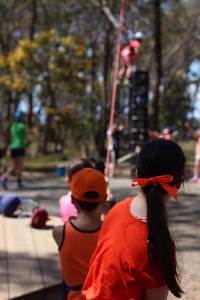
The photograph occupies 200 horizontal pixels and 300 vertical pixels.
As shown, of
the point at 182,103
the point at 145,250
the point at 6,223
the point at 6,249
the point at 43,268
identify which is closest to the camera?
the point at 145,250

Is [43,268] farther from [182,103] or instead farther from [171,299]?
[182,103]

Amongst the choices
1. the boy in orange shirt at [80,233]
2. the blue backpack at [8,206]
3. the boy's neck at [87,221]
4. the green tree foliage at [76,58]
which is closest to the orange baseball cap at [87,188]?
the boy in orange shirt at [80,233]

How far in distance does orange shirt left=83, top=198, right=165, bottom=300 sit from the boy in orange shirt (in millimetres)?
1042

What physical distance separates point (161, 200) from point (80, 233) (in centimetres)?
130

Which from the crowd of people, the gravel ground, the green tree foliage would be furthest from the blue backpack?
the green tree foliage

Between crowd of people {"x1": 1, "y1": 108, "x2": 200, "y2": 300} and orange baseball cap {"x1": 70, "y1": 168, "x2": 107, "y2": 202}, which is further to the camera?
orange baseball cap {"x1": 70, "y1": 168, "x2": 107, "y2": 202}

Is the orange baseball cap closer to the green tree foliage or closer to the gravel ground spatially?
the gravel ground

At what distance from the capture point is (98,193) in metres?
3.25

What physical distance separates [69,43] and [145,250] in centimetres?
1777

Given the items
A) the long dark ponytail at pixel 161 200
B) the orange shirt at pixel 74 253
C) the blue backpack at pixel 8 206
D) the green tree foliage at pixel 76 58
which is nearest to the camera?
the long dark ponytail at pixel 161 200

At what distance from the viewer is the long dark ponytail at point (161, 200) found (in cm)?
193

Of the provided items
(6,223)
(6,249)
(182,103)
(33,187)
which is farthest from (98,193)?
(182,103)

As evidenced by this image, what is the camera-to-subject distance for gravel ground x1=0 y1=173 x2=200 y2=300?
15.6ft

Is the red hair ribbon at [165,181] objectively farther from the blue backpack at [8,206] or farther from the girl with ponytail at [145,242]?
the blue backpack at [8,206]
